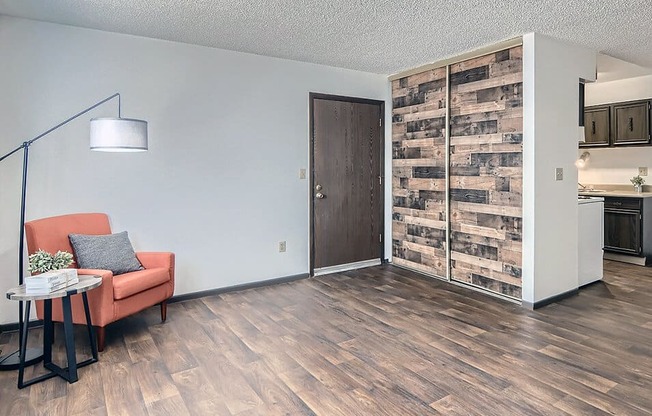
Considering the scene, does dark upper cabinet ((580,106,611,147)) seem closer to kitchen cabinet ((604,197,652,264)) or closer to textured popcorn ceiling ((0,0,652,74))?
kitchen cabinet ((604,197,652,264))

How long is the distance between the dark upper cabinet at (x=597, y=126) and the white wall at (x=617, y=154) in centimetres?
16

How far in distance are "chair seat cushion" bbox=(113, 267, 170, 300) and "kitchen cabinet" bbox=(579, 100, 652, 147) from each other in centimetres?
580

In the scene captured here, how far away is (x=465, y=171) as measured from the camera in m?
4.29

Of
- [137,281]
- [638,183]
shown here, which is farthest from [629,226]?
[137,281]

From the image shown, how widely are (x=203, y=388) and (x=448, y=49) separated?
3.61m

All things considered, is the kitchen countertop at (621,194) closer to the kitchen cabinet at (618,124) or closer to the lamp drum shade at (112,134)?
the kitchen cabinet at (618,124)

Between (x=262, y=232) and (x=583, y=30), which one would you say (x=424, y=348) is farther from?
(x=583, y=30)

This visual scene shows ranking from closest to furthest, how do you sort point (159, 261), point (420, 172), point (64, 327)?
point (64, 327) < point (159, 261) < point (420, 172)

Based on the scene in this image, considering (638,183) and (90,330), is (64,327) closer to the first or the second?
(90,330)

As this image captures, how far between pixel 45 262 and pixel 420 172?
3675 millimetres

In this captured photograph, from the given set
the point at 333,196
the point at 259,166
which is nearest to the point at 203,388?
the point at 259,166

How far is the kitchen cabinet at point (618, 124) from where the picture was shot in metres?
5.43

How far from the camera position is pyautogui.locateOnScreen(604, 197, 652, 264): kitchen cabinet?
520cm

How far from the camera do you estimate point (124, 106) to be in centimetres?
372
